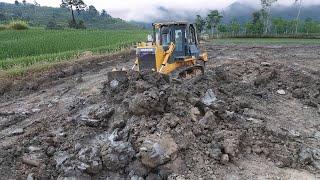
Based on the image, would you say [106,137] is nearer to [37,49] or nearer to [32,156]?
[32,156]

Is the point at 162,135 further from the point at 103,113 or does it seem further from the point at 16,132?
the point at 16,132

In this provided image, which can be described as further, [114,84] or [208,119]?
[114,84]

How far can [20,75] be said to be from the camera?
16.2 metres

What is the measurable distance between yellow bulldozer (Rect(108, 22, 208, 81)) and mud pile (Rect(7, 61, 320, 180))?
1.52 meters

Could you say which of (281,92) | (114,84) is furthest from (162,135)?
(281,92)

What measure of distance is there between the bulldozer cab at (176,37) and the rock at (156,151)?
562 cm

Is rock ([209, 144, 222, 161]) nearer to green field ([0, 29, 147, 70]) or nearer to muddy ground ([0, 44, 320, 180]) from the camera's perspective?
muddy ground ([0, 44, 320, 180])

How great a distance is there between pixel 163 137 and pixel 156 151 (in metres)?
0.44

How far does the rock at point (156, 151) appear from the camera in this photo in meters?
7.75

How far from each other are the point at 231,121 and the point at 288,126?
5.52ft

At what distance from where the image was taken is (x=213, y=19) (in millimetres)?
66688

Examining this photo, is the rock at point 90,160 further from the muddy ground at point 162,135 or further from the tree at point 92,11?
the tree at point 92,11

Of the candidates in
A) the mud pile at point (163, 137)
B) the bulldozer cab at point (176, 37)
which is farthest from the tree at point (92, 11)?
the mud pile at point (163, 137)

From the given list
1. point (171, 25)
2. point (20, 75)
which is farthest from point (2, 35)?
point (171, 25)
